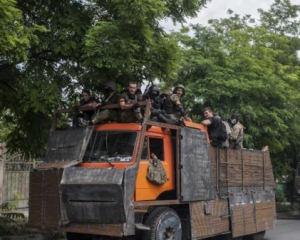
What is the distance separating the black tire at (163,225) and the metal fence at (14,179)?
695cm

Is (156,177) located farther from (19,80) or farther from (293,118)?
(293,118)

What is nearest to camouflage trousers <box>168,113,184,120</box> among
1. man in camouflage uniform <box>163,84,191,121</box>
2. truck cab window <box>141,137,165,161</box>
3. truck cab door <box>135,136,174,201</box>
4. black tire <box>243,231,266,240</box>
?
man in camouflage uniform <box>163,84,191,121</box>

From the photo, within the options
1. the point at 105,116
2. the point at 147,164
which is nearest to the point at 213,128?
the point at 147,164

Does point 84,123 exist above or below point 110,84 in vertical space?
below

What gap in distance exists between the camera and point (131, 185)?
25.5ft

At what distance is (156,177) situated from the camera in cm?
844

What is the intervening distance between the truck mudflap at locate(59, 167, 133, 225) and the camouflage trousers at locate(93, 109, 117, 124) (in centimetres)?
112

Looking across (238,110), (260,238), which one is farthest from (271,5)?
(260,238)

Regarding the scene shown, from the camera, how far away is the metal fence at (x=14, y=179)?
46.9 ft

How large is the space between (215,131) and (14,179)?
728 centimetres

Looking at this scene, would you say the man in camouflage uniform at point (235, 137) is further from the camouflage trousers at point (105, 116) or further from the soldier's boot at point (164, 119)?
the camouflage trousers at point (105, 116)

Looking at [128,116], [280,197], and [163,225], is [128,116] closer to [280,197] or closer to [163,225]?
[163,225]

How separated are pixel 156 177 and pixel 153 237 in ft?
3.32

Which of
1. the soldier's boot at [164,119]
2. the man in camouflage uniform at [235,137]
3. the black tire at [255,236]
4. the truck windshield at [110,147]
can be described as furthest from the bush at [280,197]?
the truck windshield at [110,147]
